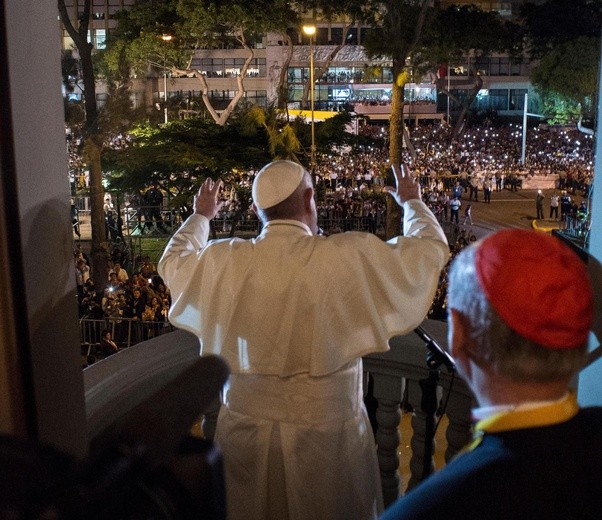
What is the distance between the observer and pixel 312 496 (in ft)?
8.41

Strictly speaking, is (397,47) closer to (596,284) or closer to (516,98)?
(596,284)

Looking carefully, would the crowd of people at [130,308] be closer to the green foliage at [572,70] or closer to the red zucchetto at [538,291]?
the red zucchetto at [538,291]

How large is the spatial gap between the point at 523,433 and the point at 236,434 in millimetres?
1512

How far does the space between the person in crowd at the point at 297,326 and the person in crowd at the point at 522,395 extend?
43.1 inches

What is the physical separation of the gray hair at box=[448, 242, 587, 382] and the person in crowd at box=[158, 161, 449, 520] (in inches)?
43.5

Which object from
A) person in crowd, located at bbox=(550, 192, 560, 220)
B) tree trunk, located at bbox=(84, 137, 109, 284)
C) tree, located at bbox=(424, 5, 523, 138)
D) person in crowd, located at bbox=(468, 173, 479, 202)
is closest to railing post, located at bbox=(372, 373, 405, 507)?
tree trunk, located at bbox=(84, 137, 109, 284)

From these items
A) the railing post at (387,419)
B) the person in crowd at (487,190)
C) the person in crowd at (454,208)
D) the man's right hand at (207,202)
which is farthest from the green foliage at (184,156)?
the person in crowd at (487,190)

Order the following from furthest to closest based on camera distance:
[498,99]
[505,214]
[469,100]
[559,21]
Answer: [498,99]
[469,100]
[559,21]
[505,214]

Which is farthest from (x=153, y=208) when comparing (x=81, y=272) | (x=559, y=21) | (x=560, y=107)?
(x=560, y=107)

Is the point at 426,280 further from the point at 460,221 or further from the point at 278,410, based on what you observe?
the point at 460,221

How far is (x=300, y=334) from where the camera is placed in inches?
97.4

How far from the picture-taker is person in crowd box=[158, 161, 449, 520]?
7.97 ft

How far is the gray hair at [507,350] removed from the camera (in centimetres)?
126

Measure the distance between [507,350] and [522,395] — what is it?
0.27 feet
